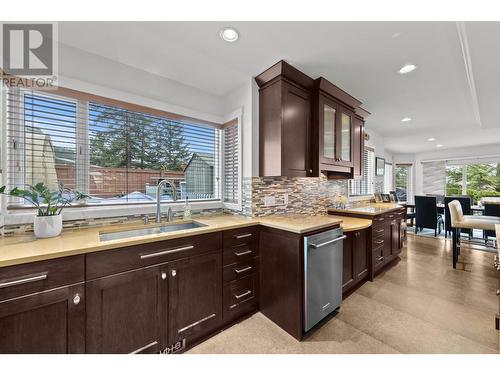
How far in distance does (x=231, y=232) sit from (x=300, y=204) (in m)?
1.26

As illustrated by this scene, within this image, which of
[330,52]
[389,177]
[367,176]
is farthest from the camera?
[389,177]

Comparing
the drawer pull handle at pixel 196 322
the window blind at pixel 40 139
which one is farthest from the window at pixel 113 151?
the drawer pull handle at pixel 196 322

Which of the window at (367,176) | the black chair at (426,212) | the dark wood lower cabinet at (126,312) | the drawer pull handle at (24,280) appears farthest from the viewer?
the black chair at (426,212)

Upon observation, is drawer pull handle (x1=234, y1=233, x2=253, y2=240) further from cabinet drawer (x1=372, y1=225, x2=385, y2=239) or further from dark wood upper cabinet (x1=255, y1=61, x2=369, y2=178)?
cabinet drawer (x1=372, y1=225, x2=385, y2=239)

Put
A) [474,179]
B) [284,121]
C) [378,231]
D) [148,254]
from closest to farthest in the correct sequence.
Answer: [148,254]
[284,121]
[378,231]
[474,179]

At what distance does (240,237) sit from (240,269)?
30 centimetres

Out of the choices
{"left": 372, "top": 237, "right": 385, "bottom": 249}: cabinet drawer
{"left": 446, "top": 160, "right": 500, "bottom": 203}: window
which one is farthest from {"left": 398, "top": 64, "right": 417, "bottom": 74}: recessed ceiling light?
{"left": 446, "top": 160, "right": 500, "bottom": 203}: window

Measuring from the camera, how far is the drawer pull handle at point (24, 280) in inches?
38.8

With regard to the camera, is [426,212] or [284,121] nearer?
[284,121]

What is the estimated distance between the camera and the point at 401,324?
1.87m

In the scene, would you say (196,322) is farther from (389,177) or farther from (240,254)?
(389,177)

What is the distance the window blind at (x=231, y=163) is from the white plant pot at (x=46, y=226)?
1587 millimetres

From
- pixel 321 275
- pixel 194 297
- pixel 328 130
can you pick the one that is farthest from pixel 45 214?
pixel 328 130

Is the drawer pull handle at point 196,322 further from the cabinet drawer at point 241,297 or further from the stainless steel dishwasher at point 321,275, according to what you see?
the stainless steel dishwasher at point 321,275
